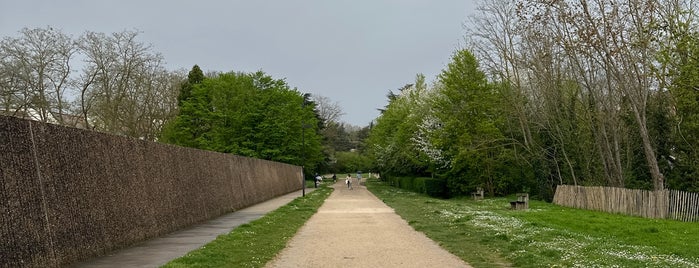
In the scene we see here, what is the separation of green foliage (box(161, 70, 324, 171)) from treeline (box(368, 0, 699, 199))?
40.7ft

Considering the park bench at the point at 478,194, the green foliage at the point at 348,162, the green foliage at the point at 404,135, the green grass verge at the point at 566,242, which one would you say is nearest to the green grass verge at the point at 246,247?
the green grass verge at the point at 566,242

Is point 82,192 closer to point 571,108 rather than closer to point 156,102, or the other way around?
point 571,108

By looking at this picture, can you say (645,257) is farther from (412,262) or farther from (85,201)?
(85,201)

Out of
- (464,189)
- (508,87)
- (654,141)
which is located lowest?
(464,189)

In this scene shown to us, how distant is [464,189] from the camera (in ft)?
146

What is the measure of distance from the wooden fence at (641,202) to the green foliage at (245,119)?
33208 millimetres

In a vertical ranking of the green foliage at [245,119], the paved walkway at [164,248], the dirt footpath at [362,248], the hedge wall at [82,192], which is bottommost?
the dirt footpath at [362,248]

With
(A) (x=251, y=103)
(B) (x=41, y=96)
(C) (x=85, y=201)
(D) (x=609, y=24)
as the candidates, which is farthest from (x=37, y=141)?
(A) (x=251, y=103)

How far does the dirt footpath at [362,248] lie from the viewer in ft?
36.5

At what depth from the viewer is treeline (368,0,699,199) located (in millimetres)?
23188

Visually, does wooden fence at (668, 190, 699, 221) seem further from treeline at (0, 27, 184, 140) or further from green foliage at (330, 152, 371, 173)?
green foliage at (330, 152, 371, 173)

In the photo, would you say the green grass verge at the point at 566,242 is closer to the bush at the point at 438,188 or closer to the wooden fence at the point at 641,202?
the wooden fence at the point at 641,202

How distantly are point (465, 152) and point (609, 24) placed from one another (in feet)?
57.3

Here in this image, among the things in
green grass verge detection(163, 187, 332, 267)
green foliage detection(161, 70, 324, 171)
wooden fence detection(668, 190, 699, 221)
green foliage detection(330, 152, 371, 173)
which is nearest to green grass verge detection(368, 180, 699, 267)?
wooden fence detection(668, 190, 699, 221)
